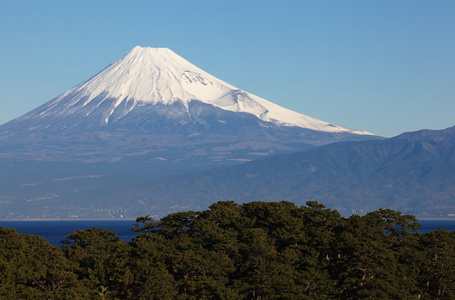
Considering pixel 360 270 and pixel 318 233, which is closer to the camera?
pixel 360 270

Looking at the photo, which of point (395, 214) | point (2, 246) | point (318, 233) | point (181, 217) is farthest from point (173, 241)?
point (395, 214)

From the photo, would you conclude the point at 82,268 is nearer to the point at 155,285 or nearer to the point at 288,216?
the point at 155,285

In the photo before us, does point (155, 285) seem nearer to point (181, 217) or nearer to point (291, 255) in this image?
point (291, 255)

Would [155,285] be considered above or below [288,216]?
below

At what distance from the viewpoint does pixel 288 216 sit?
101 m

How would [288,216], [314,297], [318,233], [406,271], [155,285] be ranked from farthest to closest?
[288,216]
[318,233]
[406,271]
[314,297]
[155,285]

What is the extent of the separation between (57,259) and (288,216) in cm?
3330

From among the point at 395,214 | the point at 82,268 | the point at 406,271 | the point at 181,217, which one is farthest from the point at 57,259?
the point at 395,214

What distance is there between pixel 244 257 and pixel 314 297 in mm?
9246

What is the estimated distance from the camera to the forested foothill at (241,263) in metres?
76.5

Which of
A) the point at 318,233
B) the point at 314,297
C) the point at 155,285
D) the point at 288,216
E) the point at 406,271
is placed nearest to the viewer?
the point at 155,285

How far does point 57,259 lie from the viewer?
77.8m

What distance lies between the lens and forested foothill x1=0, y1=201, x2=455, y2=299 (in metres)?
76.5

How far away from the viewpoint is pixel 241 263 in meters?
86.9
